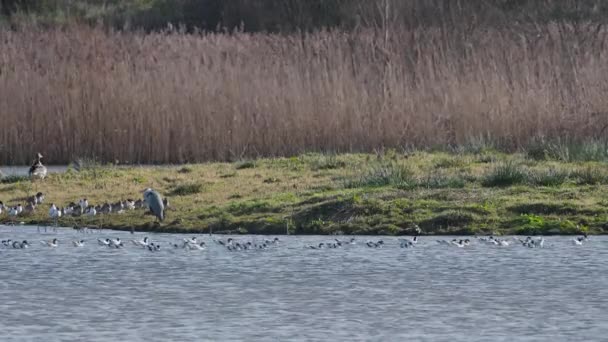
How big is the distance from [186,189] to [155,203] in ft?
5.10

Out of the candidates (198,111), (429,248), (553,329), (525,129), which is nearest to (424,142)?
(525,129)

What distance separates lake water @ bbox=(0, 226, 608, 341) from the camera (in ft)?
24.9

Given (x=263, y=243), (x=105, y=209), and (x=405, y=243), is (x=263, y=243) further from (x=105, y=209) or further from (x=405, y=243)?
(x=105, y=209)

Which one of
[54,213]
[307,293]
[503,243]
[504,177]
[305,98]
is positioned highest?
[305,98]

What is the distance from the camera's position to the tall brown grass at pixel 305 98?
54.4 ft

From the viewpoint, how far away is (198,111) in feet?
56.1

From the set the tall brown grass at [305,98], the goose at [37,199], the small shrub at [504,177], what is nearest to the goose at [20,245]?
the goose at [37,199]

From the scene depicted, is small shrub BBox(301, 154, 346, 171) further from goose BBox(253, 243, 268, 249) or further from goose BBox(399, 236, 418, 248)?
goose BBox(253, 243, 268, 249)

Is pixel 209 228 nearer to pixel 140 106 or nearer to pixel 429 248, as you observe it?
pixel 429 248

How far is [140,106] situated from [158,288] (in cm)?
839

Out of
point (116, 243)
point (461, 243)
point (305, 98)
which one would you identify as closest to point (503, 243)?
point (461, 243)

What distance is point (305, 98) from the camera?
56.4 feet

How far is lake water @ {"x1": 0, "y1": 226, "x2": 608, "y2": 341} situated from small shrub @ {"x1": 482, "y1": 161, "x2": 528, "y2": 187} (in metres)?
2.20

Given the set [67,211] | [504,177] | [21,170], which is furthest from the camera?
[21,170]
